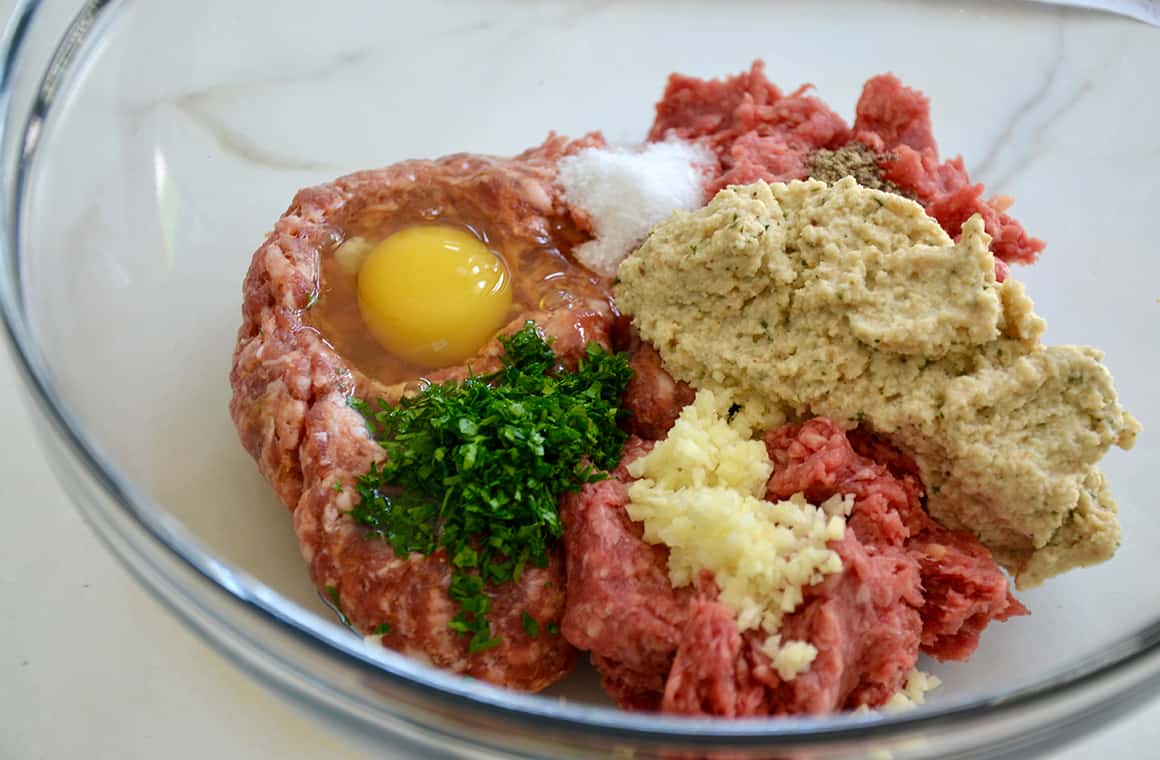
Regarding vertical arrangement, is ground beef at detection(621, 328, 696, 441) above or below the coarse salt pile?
below

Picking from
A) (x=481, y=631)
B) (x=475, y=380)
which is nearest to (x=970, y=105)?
(x=475, y=380)

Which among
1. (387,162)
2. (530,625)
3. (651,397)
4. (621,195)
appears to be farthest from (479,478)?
(387,162)

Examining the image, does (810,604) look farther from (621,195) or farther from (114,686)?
(114,686)

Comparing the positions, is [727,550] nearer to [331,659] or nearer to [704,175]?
[331,659]

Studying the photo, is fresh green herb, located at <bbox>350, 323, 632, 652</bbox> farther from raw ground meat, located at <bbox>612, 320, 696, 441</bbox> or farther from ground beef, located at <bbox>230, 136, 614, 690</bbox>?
raw ground meat, located at <bbox>612, 320, 696, 441</bbox>

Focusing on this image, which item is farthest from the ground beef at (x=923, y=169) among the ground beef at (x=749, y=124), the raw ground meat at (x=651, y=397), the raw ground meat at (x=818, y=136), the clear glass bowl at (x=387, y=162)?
the raw ground meat at (x=651, y=397)

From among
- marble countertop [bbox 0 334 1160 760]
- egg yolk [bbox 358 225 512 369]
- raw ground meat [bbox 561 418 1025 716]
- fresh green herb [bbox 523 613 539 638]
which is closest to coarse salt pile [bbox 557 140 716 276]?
egg yolk [bbox 358 225 512 369]
